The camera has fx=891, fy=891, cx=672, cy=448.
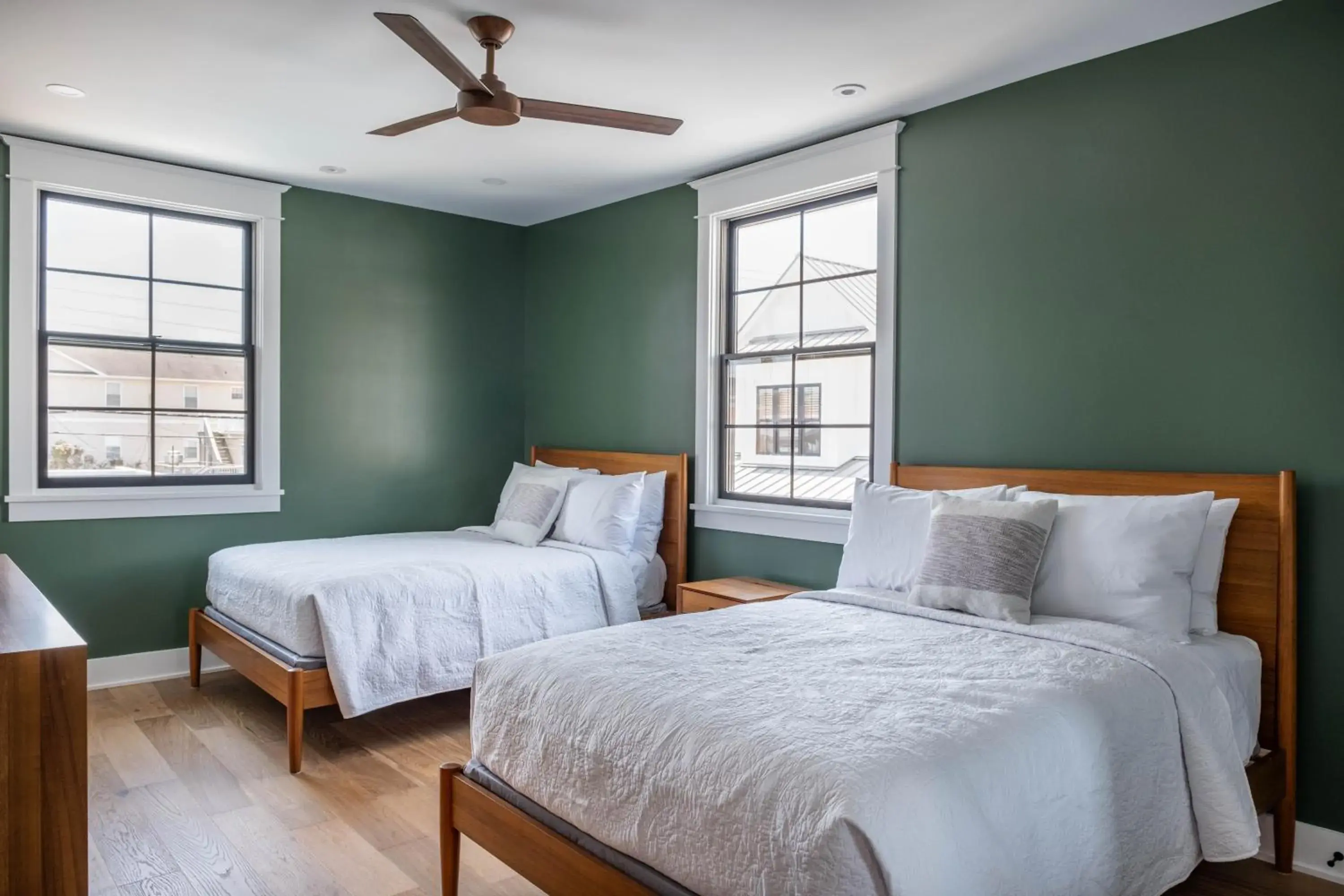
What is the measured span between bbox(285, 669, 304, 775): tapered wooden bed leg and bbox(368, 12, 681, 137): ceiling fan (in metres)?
2.02

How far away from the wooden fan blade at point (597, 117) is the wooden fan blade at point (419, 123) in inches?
9.7

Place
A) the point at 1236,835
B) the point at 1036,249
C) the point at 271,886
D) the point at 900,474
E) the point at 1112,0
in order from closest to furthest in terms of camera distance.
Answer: the point at 1236,835 < the point at 271,886 < the point at 1112,0 < the point at 1036,249 < the point at 900,474

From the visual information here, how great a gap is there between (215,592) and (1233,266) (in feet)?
14.0

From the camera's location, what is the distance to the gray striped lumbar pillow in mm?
2625

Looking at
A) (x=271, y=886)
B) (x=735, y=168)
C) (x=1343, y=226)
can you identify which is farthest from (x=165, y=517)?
(x=1343, y=226)

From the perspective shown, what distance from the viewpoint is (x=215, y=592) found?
163 inches

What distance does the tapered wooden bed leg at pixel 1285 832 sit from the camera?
255 cm

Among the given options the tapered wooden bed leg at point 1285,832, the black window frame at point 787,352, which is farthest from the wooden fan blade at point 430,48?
the tapered wooden bed leg at point 1285,832

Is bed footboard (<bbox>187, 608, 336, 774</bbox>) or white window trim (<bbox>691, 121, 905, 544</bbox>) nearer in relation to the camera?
bed footboard (<bbox>187, 608, 336, 774</bbox>)

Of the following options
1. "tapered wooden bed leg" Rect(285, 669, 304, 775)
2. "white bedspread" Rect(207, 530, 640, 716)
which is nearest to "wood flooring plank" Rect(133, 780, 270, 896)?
"tapered wooden bed leg" Rect(285, 669, 304, 775)

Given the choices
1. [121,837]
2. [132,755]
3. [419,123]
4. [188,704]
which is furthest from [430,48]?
[188,704]

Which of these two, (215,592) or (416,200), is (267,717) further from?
(416,200)

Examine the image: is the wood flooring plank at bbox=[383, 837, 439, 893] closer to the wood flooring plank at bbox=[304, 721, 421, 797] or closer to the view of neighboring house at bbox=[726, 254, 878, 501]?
the wood flooring plank at bbox=[304, 721, 421, 797]

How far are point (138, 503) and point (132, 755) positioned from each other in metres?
1.43
